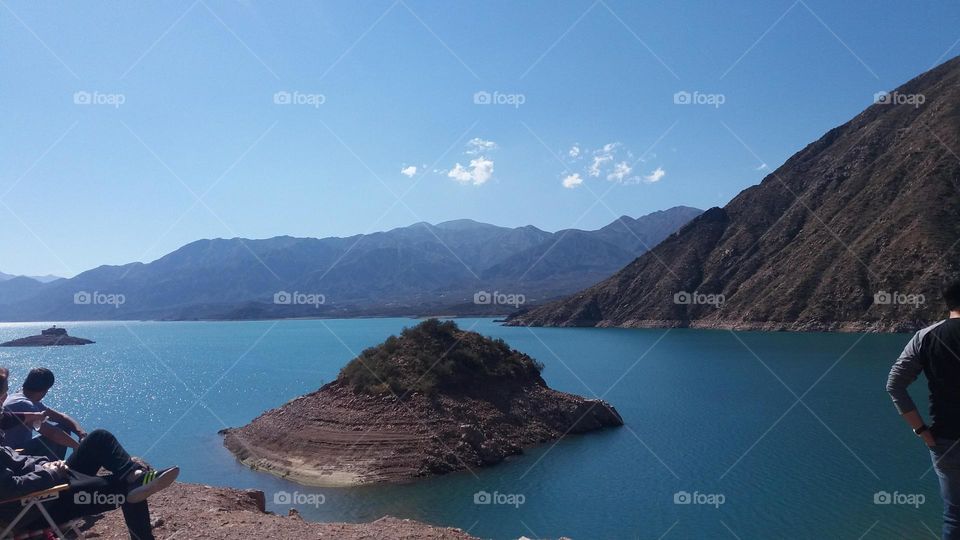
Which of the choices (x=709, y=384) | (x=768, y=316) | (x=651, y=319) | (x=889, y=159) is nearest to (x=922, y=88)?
(x=889, y=159)

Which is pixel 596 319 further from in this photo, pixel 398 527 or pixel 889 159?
pixel 398 527

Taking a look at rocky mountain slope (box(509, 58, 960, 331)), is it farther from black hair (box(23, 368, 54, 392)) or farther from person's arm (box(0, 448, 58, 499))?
person's arm (box(0, 448, 58, 499))
